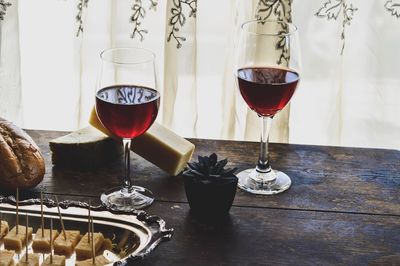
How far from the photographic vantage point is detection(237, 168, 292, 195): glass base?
4.06 ft

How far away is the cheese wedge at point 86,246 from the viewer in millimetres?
1028

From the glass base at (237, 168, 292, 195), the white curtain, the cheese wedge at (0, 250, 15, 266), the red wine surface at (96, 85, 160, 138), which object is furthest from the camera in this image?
the white curtain

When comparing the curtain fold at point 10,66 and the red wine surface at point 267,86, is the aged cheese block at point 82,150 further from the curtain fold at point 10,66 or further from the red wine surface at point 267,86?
the curtain fold at point 10,66

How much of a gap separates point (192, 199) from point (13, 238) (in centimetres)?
27

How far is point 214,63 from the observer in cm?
191

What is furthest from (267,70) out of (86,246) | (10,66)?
(10,66)

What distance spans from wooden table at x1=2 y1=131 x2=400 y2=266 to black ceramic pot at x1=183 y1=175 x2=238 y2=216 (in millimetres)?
21

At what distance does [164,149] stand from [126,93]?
17 cm

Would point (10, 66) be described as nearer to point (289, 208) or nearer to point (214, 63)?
point (214, 63)

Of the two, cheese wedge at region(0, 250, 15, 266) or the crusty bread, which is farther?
the crusty bread

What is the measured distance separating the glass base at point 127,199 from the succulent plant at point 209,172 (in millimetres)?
92

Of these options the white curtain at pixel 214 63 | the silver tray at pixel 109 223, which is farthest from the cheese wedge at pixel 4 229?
the white curtain at pixel 214 63

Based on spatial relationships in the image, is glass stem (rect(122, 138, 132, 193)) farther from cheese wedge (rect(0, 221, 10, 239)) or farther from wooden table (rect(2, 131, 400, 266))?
cheese wedge (rect(0, 221, 10, 239))

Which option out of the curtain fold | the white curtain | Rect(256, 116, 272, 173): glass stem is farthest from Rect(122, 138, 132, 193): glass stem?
the curtain fold
